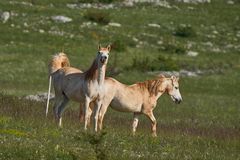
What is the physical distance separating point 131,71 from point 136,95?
17848 mm

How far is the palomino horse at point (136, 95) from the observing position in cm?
2483

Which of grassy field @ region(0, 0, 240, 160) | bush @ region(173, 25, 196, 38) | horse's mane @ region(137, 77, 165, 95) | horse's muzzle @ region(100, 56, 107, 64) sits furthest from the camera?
bush @ region(173, 25, 196, 38)

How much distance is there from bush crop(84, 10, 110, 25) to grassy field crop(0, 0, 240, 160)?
96 mm

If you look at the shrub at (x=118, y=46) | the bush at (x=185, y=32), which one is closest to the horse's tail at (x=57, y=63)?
the shrub at (x=118, y=46)

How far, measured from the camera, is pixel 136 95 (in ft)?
84.8

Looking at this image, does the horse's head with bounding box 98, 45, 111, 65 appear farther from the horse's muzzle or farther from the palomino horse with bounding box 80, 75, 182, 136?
the palomino horse with bounding box 80, 75, 182, 136

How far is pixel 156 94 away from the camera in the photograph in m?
26.3

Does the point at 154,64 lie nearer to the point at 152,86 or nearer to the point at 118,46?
the point at 118,46

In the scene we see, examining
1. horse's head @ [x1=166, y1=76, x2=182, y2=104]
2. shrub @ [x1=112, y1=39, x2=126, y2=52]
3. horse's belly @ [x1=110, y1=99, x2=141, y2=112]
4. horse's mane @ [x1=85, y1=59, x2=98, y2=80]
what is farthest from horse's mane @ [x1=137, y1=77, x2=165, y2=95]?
shrub @ [x1=112, y1=39, x2=126, y2=52]

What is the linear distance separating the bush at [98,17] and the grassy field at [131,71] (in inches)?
3.8

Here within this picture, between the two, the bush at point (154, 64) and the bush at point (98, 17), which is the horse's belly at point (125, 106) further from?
the bush at point (98, 17)

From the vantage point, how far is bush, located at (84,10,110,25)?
→ 175 ft

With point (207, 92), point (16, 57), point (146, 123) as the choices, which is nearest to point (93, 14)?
point (16, 57)

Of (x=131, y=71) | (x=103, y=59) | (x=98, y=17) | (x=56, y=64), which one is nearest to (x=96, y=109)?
(x=103, y=59)
